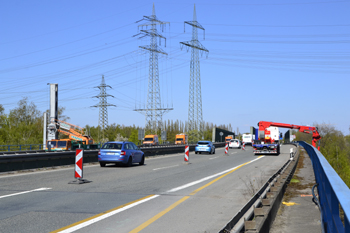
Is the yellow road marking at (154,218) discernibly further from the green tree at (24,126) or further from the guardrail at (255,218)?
the green tree at (24,126)

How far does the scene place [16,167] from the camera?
18.4 meters

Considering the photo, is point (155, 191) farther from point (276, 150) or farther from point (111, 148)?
point (276, 150)

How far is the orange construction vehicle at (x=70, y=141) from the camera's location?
4297 cm

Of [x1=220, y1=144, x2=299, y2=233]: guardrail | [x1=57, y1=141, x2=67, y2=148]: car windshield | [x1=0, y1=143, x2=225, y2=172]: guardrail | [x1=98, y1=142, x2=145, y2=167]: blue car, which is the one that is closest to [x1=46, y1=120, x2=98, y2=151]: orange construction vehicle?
[x1=57, y1=141, x2=67, y2=148]: car windshield

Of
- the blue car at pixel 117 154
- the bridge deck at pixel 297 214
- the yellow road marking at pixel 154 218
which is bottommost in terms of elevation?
the yellow road marking at pixel 154 218

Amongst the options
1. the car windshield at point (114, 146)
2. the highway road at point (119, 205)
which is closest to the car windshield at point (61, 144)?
the car windshield at point (114, 146)

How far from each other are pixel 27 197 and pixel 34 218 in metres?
2.89

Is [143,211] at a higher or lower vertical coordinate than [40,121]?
lower

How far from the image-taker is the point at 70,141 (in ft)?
144

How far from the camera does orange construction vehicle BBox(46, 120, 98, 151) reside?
4297 centimetres

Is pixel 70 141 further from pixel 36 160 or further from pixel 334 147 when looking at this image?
pixel 334 147

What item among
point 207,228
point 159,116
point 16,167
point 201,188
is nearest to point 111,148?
point 16,167

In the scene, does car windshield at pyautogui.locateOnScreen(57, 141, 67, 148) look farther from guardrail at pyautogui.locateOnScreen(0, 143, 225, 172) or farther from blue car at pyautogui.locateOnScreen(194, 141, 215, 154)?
guardrail at pyautogui.locateOnScreen(0, 143, 225, 172)

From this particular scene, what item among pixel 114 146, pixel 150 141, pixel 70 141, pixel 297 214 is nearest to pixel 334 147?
pixel 150 141
